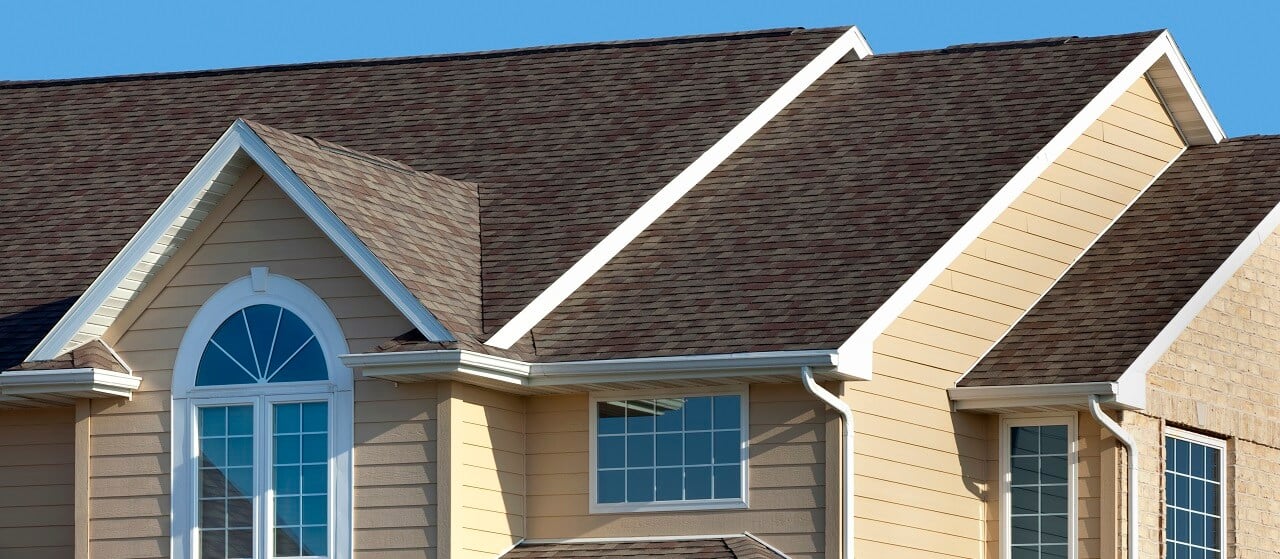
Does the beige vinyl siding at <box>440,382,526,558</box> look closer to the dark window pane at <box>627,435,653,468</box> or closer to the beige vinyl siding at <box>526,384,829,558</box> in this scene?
the beige vinyl siding at <box>526,384,829,558</box>

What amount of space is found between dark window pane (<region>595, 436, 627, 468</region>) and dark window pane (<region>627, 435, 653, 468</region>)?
0.05 meters

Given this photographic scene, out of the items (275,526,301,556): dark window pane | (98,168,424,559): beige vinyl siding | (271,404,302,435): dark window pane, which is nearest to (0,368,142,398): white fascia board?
(98,168,424,559): beige vinyl siding

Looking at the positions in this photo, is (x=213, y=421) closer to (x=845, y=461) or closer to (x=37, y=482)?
(x=37, y=482)

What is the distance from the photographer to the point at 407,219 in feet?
70.2

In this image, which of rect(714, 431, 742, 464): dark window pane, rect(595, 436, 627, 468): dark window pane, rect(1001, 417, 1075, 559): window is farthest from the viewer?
rect(1001, 417, 1075, 559): window

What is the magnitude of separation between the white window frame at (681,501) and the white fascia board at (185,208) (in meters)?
2.27

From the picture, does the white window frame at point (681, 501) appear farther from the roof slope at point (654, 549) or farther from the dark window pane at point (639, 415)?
the roof slope at point (654, 549)

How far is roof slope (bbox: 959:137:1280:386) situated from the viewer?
847 inches

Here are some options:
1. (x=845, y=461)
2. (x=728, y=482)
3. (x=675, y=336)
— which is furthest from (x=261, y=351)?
(x=845, y=461)

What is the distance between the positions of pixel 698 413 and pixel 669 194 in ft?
10.3

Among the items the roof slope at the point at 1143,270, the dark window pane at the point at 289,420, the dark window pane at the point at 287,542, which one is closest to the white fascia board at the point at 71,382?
the dark window pane at the point at 289,420

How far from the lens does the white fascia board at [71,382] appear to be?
20328 mm

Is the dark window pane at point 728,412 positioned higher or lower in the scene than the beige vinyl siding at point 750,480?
higher

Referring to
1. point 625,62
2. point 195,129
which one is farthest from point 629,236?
point 195,129
